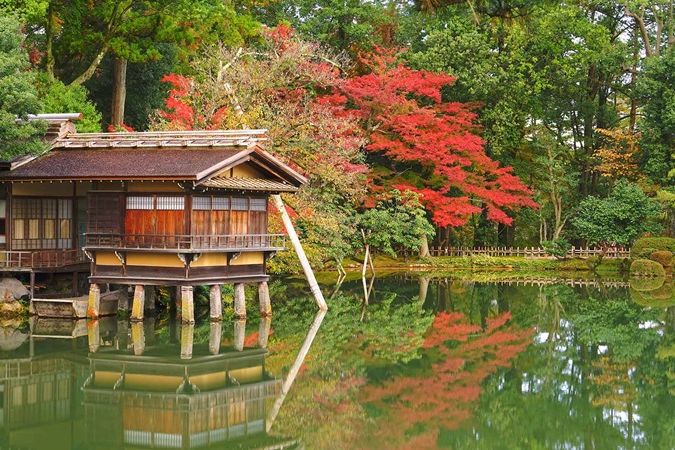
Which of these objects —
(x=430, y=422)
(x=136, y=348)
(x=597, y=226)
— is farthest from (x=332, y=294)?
(x=430, y=422)

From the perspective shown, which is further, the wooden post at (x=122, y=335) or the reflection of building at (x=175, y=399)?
the wooden post at (x=122, y=335)

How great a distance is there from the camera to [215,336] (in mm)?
24656

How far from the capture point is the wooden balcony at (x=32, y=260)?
27281mm

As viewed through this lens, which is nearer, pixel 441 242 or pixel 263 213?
pixel 263 213

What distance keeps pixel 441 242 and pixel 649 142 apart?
11.7 meters

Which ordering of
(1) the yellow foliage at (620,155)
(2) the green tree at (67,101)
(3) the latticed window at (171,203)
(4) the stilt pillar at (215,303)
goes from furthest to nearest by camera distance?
(1) the yellow foliage at (620,155), (2) the green tree at (67,101), (4) the stilt pillar at (215,303), (3) the latticed window at (171,203)

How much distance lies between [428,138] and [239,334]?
73.1 feet

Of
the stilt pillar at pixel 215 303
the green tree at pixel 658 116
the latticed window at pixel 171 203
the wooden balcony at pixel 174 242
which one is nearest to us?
the wooden balcony at pixel 174 242

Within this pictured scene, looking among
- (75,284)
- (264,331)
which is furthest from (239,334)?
(75,284)

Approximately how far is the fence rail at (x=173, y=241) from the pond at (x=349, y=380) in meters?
2.17

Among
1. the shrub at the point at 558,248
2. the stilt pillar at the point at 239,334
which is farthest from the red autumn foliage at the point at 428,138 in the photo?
the stilt pillar at the point at 239,334

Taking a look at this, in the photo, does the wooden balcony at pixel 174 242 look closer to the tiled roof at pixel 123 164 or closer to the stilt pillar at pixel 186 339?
the tiled roof at pixel 123 164

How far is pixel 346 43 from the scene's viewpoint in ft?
165

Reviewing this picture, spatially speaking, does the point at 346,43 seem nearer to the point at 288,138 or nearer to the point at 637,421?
the point at 288,138
